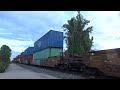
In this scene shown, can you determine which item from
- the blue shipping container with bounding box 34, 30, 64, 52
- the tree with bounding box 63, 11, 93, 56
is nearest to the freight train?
the blue shipping container with bounding box 34, 30, 64, 52

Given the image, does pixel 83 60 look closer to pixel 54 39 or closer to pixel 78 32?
pixel 54 39

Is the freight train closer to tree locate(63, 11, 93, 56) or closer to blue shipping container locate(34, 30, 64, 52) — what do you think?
blue shipping container locate(34, 30, 64, 52)

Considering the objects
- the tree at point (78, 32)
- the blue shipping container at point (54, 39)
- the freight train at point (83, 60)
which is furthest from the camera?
the tree at point (78, 32)

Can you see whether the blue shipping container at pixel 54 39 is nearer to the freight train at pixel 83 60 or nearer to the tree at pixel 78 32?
the freight train at pixel 83 60

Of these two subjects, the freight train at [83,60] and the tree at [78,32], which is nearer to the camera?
the freight train at [83,60]

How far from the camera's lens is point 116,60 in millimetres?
12875

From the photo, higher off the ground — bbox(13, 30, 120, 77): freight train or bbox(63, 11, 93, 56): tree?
bbox(63, 11, 93, 56): tree

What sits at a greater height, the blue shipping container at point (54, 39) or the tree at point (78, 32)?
the tree at point (78, 32)

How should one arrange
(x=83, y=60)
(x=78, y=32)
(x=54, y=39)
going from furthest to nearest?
(x=78, y=32) < (x=54, y=39) < (x=83, y=60)

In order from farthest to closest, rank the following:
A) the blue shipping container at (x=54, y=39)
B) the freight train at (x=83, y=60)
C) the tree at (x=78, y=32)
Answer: the tree at (x=78, y=32)
the blue shipping container at (x=54, y=39)
the freight train at (x=83, y=60)

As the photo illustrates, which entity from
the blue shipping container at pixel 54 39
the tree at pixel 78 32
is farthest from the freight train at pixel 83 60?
the tree at pixel 78 32

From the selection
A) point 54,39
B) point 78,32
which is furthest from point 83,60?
point 78,32
